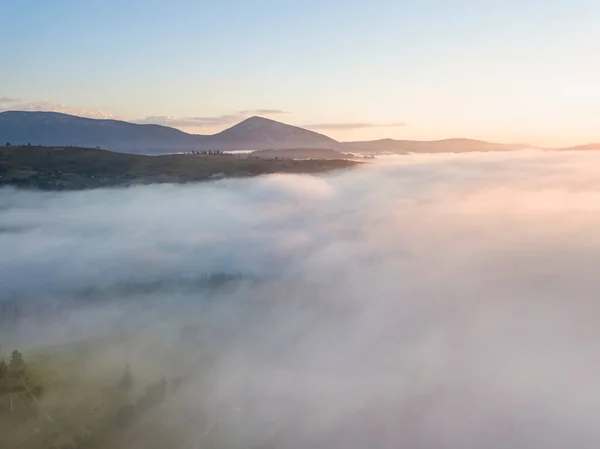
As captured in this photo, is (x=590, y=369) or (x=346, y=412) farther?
(x=590, y=369)

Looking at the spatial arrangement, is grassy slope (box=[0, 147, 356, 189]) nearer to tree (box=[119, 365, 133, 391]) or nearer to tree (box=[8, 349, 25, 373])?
tree (box=[8, 349, 25, 373])

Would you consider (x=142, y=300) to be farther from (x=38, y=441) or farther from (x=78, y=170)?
(x=38, y=441)

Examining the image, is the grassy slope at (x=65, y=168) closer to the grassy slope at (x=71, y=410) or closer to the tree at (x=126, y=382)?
the grassy slope at (x=71, y=410)

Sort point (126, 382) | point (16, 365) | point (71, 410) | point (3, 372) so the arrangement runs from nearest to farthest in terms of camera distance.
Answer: point (71, 410) < point (3, 372) < point (16, 365) < point (126, 382)

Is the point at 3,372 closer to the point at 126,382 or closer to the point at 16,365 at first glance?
the point at 16,365

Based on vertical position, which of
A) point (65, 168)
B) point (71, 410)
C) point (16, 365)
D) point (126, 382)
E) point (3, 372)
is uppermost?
point (65, 168)

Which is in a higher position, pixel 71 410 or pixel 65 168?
pixel 65 168

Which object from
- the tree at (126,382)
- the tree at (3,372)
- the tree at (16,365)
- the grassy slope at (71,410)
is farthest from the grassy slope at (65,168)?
the tree at (3,372)

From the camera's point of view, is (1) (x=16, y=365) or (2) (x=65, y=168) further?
(2) (x=65, y=168)

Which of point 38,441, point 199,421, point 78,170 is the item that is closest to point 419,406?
point 199,421

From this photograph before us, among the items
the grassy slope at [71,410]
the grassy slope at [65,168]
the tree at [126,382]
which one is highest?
the grassy slope at [65,168]

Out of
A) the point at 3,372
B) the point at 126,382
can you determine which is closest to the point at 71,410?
the point at 3,372
